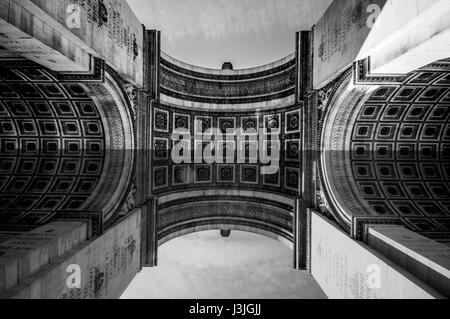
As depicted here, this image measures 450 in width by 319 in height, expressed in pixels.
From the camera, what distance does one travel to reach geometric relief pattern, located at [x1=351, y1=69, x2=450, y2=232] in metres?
13.9

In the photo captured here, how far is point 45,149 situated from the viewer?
55.7ft

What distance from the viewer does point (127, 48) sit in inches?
567

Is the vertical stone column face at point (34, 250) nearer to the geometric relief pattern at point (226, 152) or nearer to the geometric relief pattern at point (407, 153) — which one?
the geometric relief pattern at point (226, 152)

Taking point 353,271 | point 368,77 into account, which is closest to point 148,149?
point 368,77

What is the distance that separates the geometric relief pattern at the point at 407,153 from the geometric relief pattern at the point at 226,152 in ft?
14.1

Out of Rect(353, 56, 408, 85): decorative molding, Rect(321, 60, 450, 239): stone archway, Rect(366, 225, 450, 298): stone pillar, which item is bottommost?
Rect(366, 225, 450, 298): stone pillar

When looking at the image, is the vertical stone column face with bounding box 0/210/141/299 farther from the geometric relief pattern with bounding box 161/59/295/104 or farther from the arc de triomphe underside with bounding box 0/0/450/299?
the geometric relief pattern with bounding box 161/59/295/104

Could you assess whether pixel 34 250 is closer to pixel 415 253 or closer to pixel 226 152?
pixel 415 253

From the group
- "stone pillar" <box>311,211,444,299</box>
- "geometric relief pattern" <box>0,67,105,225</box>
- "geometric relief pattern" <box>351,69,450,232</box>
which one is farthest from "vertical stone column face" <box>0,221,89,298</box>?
"geometric relief pattern" <box>351,69,450,232</box>

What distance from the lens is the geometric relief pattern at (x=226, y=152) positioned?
62.5ft

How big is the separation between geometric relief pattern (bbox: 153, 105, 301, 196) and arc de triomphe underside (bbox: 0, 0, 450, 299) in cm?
12

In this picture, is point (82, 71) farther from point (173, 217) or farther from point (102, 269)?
point (173, 217)

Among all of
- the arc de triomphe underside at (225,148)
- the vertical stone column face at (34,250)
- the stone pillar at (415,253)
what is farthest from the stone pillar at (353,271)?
the vertical stone column face at (34,250)

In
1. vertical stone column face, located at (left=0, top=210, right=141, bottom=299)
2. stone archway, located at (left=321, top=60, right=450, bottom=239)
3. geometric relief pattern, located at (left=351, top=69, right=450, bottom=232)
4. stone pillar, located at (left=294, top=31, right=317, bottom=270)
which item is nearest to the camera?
vertical stone column face, located at (left=0, top=210, right=141, bottom=299)
